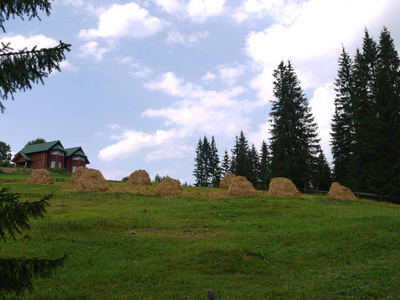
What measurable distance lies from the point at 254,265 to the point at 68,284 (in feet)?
20.5

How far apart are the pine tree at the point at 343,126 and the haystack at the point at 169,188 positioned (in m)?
25.1

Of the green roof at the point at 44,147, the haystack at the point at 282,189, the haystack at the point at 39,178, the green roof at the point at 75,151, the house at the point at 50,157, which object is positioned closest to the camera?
the haystack at the point at 282,189

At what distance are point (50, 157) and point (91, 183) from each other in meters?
35.6

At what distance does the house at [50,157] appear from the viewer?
195ft

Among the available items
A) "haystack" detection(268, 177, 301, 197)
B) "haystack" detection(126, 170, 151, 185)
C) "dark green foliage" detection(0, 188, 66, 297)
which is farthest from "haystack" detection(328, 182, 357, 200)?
"dark green foliage" detection(0, 188, 66, 297)

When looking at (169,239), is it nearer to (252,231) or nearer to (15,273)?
(252,231)

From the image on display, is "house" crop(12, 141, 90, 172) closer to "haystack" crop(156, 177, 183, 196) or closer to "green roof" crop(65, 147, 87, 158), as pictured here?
"green roof" crop(65, 147, 87, 158)

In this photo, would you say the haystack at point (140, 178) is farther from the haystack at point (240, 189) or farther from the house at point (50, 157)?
the house at point (50, 157)

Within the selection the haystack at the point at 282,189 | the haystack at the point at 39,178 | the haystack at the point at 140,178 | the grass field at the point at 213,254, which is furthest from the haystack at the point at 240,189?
the haystack at the point at 39,178

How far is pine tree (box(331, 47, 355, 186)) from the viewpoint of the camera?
4484cm

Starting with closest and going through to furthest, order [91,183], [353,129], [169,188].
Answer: [91,183], [169,188], [353,129]

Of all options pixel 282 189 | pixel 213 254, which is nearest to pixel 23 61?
pixel 213 254

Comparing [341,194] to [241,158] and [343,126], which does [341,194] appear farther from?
[241,158]

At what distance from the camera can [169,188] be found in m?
30.4
